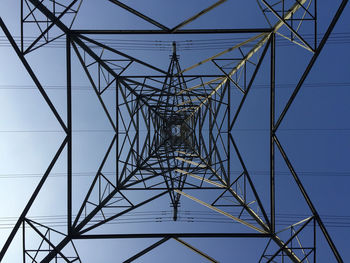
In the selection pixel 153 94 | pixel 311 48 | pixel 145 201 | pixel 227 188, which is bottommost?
pixel 145 201

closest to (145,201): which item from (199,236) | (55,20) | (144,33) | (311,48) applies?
(199,236)

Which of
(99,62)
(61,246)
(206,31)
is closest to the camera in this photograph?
(61,246)

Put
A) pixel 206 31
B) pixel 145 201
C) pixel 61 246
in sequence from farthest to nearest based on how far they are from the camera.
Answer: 1. pixel 145 201
2. pixel 206 31
3. pixel 61 246

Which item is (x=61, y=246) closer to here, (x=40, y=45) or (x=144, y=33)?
(x=40, y=45)

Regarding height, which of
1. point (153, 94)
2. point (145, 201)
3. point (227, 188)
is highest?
point (153, 94)

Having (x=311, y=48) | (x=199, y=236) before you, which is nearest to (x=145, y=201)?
(x=199, y=236)

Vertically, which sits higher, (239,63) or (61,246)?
(239,63)

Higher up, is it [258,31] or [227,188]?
[258,31]

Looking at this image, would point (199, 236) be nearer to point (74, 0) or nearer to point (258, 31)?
point (258, 31)

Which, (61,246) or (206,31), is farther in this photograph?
(206,31)
